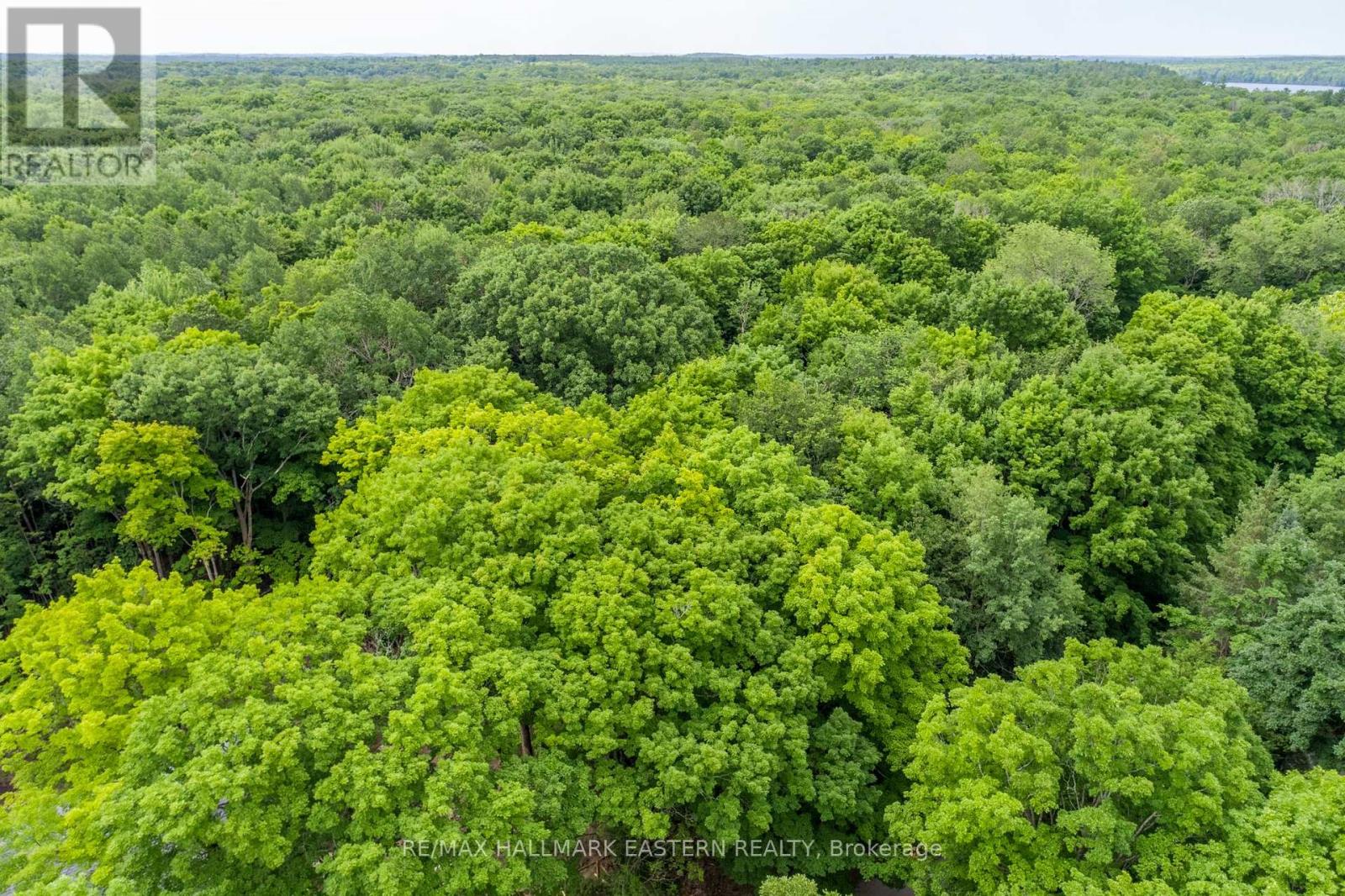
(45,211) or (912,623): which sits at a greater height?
(45,211)

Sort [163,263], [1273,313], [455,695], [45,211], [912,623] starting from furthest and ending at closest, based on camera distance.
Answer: [45,211] < [163,263] < [1273,313] < [912,623] < [455,695]

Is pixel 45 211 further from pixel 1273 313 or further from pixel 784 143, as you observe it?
pixel 1273 313

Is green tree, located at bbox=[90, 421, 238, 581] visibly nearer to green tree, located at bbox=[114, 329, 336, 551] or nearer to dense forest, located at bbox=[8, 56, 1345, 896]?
dense forest, located at bbox=[8, 56, 1345, 896]

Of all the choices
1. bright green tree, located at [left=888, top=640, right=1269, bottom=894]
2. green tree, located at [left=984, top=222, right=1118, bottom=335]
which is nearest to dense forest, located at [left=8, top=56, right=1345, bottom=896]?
bright green tree, located at [left=888, top=640, right=1269, bottom=894]

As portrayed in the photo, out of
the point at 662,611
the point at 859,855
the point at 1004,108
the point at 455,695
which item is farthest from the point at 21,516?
the point at 1004,108

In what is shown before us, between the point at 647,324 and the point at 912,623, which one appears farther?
the point at 647,324

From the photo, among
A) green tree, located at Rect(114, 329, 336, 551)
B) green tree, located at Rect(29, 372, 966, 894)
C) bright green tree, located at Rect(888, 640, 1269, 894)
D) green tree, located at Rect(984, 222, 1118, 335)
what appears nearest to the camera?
green tree, located at Rect(29, 372, 966, 894)
